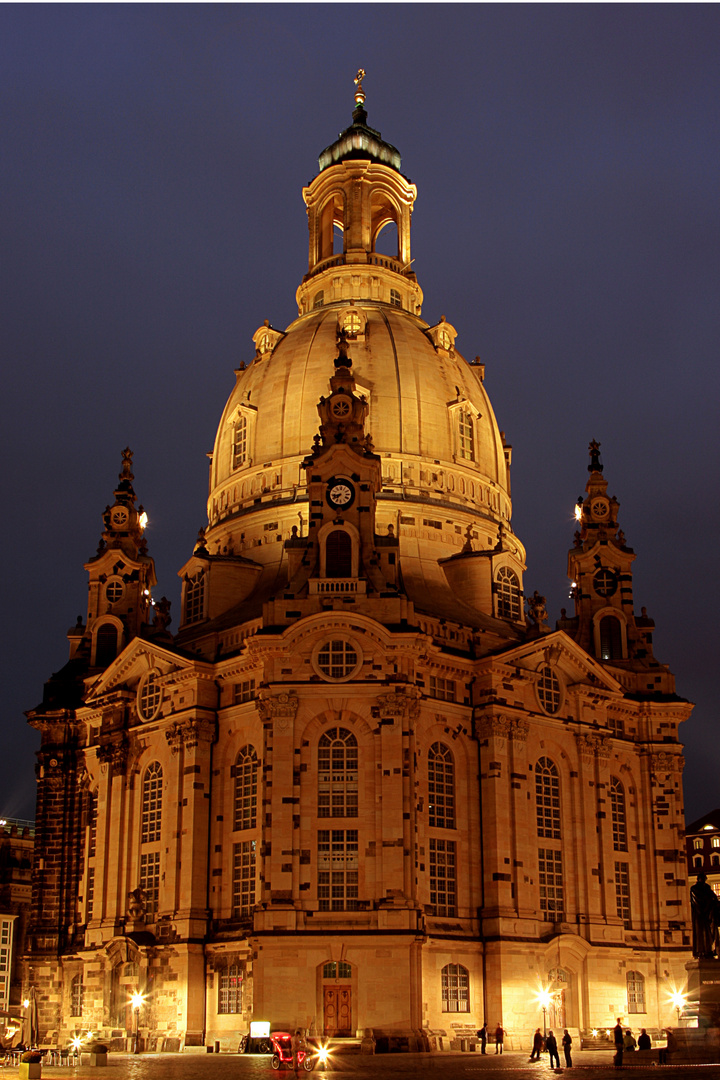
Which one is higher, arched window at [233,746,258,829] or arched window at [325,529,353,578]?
arched window at [325,529,353,578]

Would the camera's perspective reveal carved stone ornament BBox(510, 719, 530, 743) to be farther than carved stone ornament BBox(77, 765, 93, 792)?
No

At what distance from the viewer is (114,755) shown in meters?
81.5

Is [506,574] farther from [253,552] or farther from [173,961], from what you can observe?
[173,961]

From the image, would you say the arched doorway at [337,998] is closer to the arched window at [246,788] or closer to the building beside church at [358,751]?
the building beside church at [358,751]

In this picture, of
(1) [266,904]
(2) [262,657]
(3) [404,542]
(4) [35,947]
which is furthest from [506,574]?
(4) [35,947]

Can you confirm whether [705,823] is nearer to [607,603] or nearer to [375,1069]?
[607,603]

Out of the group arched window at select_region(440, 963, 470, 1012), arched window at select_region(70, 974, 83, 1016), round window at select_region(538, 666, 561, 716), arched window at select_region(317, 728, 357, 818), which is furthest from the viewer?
arched window at select_region(70, 974, 83, 1016)

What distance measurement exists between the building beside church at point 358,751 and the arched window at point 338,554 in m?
0.12

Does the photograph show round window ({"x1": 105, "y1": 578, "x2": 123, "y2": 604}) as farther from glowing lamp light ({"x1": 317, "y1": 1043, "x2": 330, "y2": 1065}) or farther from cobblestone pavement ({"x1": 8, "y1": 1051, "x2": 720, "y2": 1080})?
glowing lamp light ({"x1": 317, "y1": 1043, "x2": 330, "y2": 1065})

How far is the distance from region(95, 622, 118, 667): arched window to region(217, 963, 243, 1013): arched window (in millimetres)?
26248

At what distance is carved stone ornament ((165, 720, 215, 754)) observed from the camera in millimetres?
75562

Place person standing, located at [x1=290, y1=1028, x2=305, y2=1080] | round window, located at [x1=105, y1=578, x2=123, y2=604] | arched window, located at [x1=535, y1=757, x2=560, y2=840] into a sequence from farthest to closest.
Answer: round window, located at [x1=105, y1=578, x2=123, y2=604]
arched window, located at [x1=535, y1=757, x2=560, y2=840]
person standing, located at [x1=290, y1=1028, x2=305, y2=1080]

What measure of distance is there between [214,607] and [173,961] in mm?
21613

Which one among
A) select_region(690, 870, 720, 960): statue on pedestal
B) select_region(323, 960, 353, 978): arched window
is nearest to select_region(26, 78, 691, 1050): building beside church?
select_region(323, 960, 353, 978): arched window
